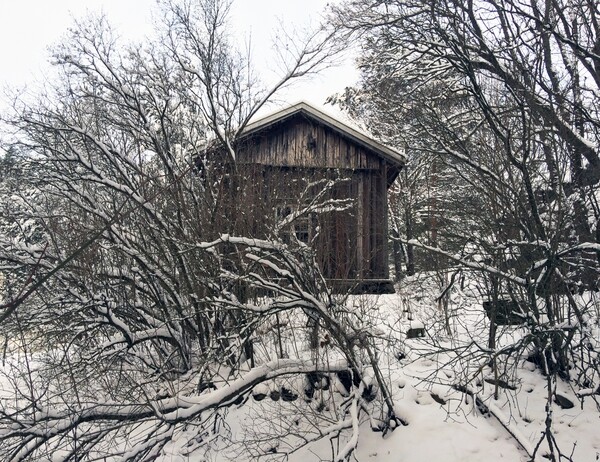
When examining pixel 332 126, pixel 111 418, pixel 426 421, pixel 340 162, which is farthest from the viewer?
pixel 340 162

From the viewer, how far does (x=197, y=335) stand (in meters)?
7.15

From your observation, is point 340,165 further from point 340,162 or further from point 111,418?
point 111,418

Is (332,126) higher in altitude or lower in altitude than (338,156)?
higher

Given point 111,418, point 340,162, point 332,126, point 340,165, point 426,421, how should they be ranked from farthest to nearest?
point 340,162
point 340,165
point 332,126
point 426,421
point 111,418

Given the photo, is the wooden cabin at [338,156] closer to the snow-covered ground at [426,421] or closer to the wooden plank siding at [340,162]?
the wooden plank siding at [340,162]

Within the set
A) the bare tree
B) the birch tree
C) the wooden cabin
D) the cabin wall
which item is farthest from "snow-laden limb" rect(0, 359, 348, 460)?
the wooden cabin

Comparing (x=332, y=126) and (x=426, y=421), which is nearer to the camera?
(x=426, y=421)

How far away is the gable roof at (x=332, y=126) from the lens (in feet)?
34.1

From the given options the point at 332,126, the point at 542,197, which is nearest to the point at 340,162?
the point at 332,126

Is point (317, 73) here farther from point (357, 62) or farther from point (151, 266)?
point (151, 266)

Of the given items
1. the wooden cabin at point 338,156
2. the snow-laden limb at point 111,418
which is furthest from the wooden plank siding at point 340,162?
the snow-laden limb at point 111,418

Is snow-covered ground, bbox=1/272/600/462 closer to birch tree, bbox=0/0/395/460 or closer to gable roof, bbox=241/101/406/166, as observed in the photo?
birch tree, bbox=0/0/395/460

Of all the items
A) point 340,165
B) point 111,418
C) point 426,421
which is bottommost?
point 426,421

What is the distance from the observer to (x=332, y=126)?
10539 millimetres
